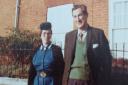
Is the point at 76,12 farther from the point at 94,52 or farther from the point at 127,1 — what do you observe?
the point at 127,1

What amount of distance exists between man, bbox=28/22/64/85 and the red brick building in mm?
4233

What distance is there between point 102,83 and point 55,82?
0.94 meters

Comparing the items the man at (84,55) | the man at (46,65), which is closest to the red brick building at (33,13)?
the man at (84,55)

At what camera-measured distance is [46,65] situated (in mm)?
7297

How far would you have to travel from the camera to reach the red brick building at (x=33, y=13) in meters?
11.7

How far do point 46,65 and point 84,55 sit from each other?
65cm

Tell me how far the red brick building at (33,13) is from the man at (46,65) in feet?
13.9

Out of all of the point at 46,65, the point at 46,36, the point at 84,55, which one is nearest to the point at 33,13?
the point at 46,36

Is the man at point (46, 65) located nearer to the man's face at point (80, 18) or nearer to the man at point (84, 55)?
the man at point (84, 55)

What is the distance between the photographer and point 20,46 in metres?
12.2

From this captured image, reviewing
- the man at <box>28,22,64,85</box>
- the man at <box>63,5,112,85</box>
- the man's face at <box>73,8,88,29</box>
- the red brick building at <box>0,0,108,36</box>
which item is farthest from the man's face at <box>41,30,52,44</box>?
the red brick building at <box>0,0,108,36</box>

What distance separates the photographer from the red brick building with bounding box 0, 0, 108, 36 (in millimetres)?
11719

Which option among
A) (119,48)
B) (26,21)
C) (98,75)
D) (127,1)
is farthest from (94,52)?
(26,21)

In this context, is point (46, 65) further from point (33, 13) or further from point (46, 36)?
point (33, 13)
